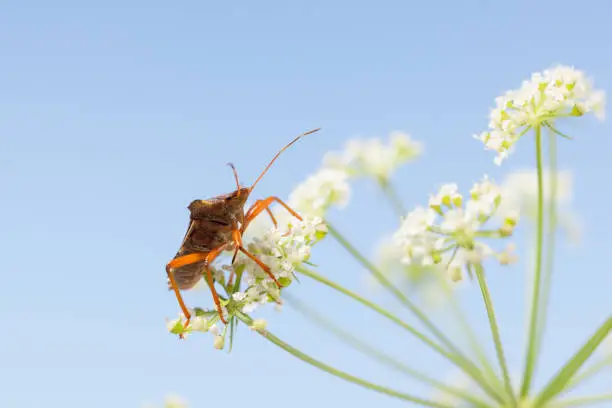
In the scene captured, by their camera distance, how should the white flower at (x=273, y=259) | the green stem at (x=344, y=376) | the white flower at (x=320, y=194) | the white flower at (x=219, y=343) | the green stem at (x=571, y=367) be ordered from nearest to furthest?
the green stem at (x=571, y=367)
the green stem at (x=344, y=376)
the white flower at (x=219, y=343)
the white flower at (x=273, y=259)
the white flower at (x=320, y=194)

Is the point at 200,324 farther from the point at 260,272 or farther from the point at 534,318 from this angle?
the point at 534,318

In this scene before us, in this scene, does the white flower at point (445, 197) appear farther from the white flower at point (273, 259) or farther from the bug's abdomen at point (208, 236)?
the bug's abdomen at point (208, 236)

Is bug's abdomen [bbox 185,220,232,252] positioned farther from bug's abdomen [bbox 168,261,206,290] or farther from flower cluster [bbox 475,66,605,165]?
flower cluster [bbox 475,66,605,165]

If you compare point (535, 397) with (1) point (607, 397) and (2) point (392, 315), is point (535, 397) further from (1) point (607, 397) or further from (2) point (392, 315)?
(2) point (392, 315)

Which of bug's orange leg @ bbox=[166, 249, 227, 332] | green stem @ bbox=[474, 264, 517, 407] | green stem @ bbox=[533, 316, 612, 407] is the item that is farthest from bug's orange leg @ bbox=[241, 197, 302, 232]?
green stem @ bbox=[533, 316, 612, 407]

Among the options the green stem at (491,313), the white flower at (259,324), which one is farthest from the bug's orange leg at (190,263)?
the green stem at (491,313)

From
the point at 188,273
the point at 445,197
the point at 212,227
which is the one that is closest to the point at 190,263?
the point at 188,273

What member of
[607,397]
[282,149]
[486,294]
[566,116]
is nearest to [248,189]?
[282,149]
